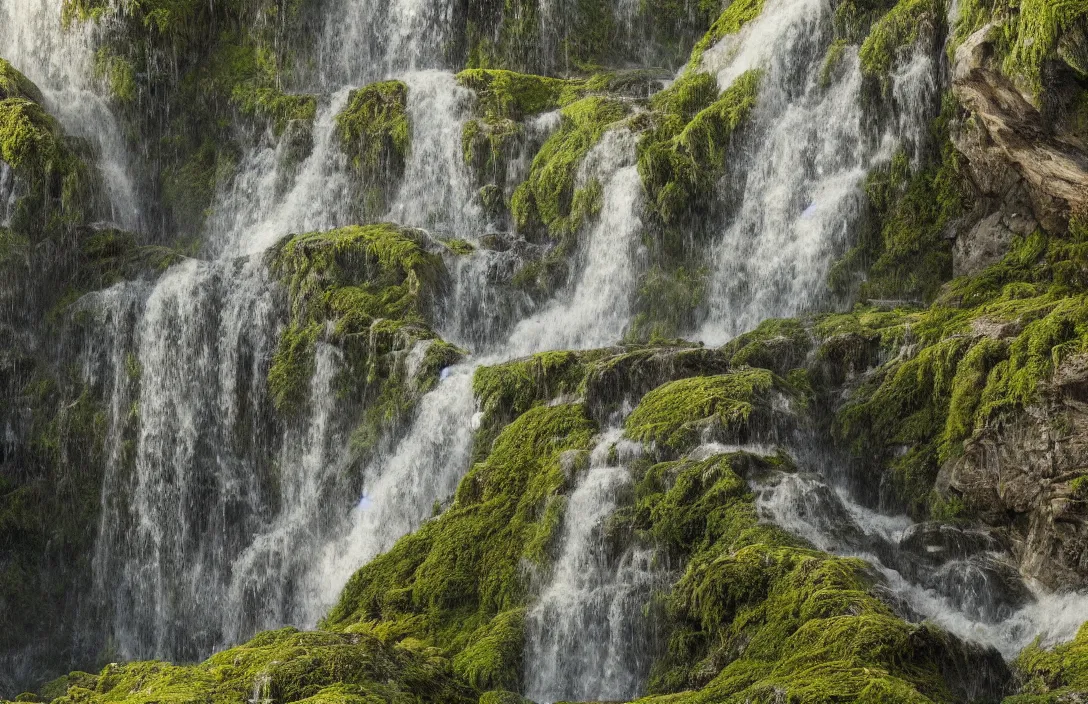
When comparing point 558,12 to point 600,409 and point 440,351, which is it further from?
point 600,409

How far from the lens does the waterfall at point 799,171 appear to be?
A: 25781mm

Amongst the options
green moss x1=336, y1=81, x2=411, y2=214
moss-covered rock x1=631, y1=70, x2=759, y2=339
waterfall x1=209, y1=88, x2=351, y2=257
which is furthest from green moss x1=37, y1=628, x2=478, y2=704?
waterfall x1=209, y1=88, x2=351, y2=257

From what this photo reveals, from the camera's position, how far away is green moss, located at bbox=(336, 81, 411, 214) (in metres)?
31.6

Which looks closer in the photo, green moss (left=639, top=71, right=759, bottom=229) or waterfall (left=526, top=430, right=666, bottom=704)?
waterfall (left=526, top=430, right=666, bottom=704)

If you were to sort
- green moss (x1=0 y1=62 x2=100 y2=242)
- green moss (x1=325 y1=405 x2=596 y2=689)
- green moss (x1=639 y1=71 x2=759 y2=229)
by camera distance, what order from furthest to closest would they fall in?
green moss (x1=0 y1=62 x2=100 y2=242)
green moss (x1=639 y1=71 x2=759 y2=229)
green moss (x1=325 y1=405 x2=596 y2=689)

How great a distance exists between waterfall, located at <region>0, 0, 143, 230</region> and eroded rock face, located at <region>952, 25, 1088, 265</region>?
17.8 m

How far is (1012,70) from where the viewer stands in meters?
21.8

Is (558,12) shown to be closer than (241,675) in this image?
No

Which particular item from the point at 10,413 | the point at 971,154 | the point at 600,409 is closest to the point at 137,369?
the point at 10,413

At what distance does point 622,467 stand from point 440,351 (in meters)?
6.09

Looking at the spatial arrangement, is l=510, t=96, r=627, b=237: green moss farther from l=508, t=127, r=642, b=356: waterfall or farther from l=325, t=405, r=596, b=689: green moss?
l=325, t=405, r=596, b=689: green moss

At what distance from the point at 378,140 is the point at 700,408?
13994 millimetres

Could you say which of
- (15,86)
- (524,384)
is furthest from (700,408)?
(15,86)

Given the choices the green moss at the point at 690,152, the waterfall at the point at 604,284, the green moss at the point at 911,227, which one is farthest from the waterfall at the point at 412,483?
the green moss at the point at 911,227
